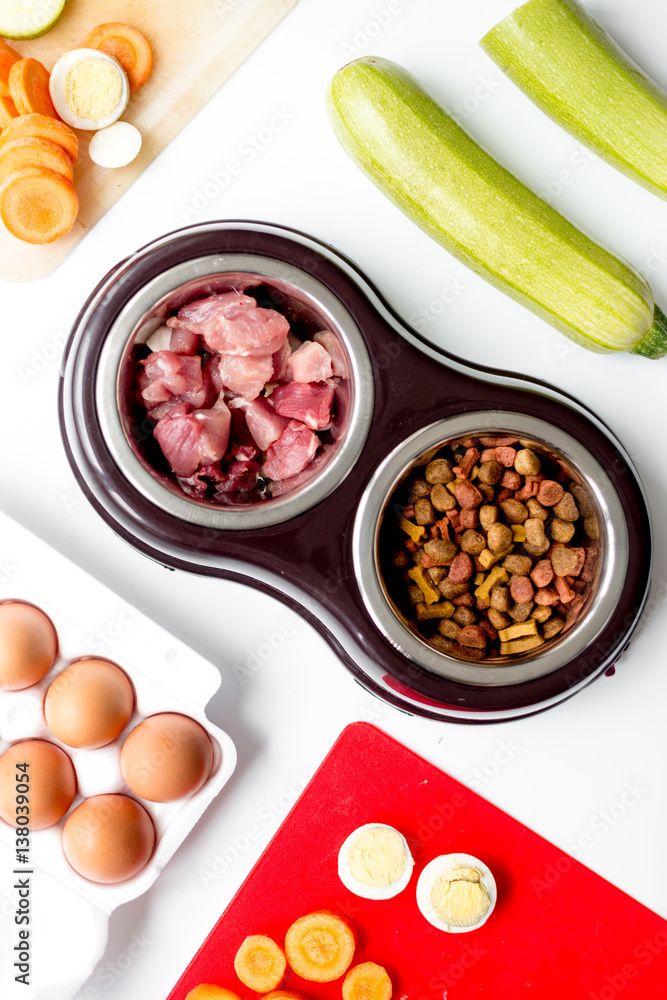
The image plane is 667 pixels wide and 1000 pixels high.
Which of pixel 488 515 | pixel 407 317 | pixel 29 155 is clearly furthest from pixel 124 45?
pixel 488 515

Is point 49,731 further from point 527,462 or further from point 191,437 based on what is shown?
point 527,462

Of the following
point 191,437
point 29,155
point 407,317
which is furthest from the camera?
point 407,317

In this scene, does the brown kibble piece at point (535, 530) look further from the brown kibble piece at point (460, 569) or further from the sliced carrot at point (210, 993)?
the sliced carrot at point (210, 993)

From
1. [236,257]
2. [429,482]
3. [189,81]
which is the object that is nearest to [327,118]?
[189,81]

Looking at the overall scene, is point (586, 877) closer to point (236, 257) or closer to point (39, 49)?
point (236, 257)

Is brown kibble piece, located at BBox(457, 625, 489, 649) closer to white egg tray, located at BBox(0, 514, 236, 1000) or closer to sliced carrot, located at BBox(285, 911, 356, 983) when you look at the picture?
white egg tray, located at BBox(0, 514, 236, 1000)

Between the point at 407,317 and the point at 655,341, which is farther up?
the point at 655,341

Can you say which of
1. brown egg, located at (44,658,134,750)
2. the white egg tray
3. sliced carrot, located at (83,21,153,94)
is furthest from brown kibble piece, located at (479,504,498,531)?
sliced carrot, located at (83,21,153,94)

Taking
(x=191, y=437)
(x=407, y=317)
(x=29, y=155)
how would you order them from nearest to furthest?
(x=191, y=437) < (x=29, y=155) < (x=407, y=317)
